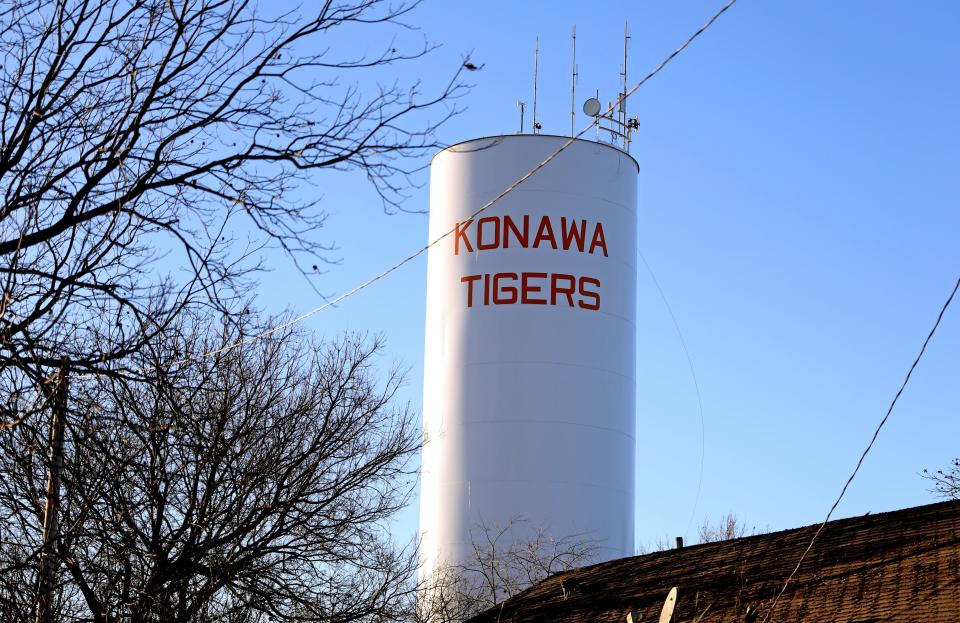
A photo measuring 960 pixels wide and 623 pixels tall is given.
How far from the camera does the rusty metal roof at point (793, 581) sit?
39.5 feet

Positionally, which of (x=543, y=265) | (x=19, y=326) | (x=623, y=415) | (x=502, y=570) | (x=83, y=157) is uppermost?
(x=543, y=265)

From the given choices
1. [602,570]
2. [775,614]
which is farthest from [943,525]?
[602,570]

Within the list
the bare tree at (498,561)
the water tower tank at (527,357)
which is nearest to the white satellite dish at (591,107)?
the water tower tank at (527,357)

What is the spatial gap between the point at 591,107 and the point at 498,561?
7.67 metres

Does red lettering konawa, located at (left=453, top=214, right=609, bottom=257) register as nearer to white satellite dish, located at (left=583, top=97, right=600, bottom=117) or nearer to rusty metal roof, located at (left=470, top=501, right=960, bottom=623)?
white satellite dish, located at (left=583, top=97, right=600, bottom=117)

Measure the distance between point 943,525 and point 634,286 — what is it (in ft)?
32.1

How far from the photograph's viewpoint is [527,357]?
2105cm

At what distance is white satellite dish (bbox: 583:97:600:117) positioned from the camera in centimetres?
2323

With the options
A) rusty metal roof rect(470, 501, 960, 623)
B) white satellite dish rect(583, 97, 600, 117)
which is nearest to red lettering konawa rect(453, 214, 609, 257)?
white satellite dish rect(583, 97, 600, 117)

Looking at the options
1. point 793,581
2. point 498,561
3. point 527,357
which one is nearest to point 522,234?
point 527,357

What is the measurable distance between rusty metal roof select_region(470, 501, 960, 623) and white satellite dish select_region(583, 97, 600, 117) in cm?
898

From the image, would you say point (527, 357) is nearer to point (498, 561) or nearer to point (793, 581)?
point (498, 561)

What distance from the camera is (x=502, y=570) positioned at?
69.2 feet

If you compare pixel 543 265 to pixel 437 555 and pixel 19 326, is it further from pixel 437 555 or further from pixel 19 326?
pixel 19 326
